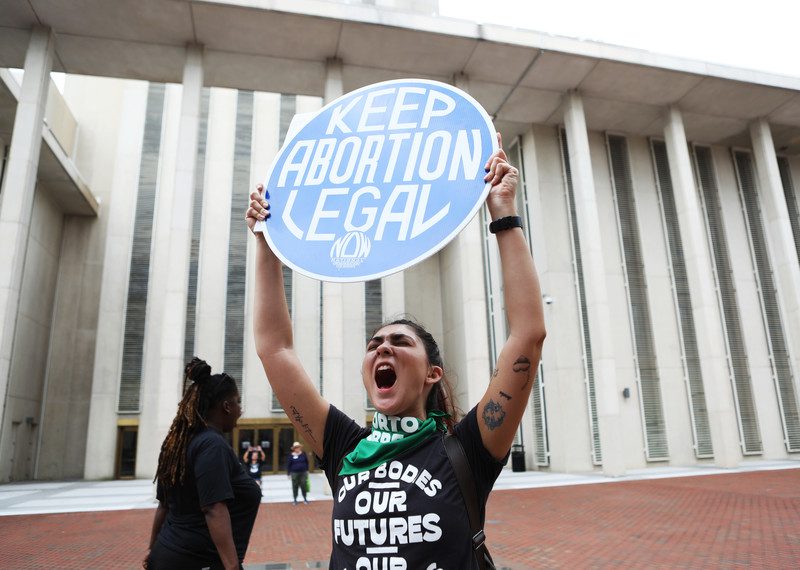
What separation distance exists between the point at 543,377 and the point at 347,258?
21.1m

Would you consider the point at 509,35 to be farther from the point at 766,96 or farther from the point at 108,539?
the point at 108,539

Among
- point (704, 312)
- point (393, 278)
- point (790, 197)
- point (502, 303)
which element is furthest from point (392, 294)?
point (790, 197)

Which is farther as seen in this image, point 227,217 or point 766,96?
point 227,217

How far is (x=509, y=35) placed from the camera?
60.2 ft

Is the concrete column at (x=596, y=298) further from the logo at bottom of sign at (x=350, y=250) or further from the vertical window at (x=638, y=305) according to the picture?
the logo at bottom of sign at (x=350, y=250)

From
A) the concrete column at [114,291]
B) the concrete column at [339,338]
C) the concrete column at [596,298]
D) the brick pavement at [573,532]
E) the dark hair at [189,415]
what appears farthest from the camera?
the concrete column at [114,291]

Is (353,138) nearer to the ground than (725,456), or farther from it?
farther from it

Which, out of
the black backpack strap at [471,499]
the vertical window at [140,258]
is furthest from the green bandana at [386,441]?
the vertical window at [140,258]

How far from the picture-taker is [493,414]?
5.70ft

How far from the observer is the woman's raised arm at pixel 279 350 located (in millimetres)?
2051

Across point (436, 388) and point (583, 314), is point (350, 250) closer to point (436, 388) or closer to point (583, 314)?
point (436, 388)

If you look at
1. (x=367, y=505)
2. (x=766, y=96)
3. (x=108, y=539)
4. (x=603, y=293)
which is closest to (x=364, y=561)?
(x=367, y=505)

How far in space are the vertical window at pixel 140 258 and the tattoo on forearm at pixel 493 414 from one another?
24.9m

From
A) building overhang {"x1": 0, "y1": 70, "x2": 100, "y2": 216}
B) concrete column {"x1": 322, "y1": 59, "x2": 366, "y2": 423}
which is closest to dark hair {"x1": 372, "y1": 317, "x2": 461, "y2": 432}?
concrete column {"x1": 322, "y1": 59, "x2": 366, "y2": 423}
